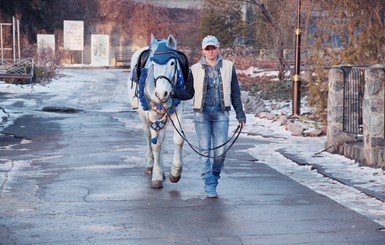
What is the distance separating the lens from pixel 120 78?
4019 centimetres

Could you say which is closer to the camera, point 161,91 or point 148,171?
point 161,91

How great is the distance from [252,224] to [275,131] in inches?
381

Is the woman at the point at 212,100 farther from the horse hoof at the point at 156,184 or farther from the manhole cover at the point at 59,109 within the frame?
the manhole cover at the point at 59,109

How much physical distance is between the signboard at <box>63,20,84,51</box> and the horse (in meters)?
39.8

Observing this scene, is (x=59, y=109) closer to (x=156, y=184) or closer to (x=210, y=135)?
(x=156, y=184)

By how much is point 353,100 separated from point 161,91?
16.9 ft

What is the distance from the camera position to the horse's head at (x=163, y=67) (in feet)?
29.8

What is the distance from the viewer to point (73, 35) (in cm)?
4988

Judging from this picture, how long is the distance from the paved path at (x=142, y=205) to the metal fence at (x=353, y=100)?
6.13 feet

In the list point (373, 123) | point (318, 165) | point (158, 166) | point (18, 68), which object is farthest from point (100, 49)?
point (158, 166)

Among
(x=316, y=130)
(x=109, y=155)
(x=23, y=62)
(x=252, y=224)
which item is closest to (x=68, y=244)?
(x=252, y=224)

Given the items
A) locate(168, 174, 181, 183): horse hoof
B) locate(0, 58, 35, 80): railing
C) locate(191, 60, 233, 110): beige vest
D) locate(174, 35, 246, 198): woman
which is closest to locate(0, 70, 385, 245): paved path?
locate(168, 174, 181, 183): horse hoof

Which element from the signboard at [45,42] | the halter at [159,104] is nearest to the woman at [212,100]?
the halter at [159,104]

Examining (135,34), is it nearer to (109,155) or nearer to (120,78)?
(120,78)
